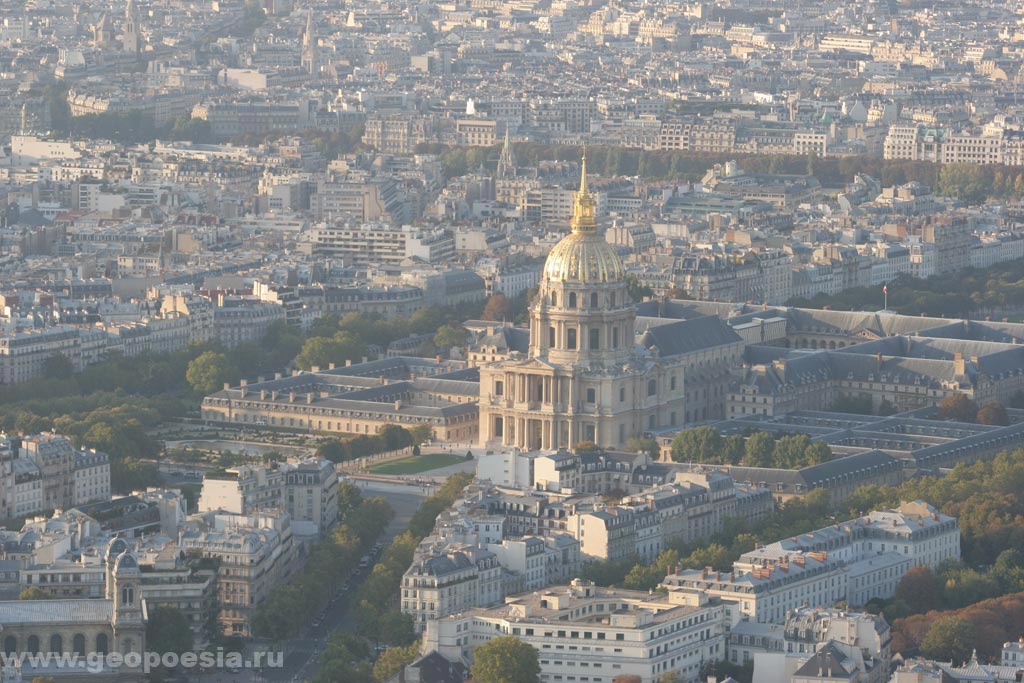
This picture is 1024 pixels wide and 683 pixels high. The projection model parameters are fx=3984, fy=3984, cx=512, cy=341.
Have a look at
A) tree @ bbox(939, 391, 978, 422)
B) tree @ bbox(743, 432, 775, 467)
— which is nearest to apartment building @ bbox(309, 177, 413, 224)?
tree @ bbox(939, 391, 978, 422)

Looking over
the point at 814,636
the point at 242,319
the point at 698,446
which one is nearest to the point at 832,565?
the point at 814,636

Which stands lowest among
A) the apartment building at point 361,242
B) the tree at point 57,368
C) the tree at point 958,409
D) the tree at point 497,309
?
the apartment building at point 361,242

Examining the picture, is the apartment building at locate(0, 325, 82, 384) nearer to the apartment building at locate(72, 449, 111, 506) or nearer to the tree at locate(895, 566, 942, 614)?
the apartment building at locate(72, 449, 111, 506)

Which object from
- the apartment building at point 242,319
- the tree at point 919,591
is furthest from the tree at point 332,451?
the tree at point 919,591

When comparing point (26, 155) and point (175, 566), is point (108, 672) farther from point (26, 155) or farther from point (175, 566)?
point (26, 155)

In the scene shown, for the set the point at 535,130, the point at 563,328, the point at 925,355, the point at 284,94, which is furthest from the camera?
the point at 284,94

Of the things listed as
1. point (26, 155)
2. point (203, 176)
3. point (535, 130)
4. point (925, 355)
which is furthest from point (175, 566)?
point (535, 130)

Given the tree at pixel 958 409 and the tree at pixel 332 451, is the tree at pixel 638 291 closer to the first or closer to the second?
the tree at pixel 958 409
